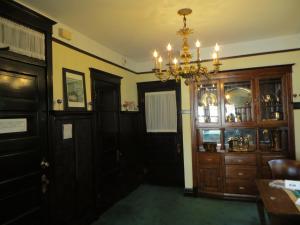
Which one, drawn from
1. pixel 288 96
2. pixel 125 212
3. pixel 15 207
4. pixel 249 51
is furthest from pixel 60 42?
pixel 288 96

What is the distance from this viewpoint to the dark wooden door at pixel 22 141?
6.94ft

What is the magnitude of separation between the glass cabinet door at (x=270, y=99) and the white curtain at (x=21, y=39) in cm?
350

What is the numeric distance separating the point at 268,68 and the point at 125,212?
338 centimetres

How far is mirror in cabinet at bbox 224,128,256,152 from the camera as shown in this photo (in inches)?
161

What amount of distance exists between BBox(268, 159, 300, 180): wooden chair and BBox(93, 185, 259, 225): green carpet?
827 millimetres

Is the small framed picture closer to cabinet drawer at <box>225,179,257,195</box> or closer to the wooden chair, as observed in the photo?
the wooden chair

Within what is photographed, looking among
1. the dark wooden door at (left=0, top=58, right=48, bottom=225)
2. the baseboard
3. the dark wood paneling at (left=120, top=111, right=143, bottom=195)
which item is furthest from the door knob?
the baseboard

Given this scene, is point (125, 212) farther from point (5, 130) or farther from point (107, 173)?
point (5, 130)

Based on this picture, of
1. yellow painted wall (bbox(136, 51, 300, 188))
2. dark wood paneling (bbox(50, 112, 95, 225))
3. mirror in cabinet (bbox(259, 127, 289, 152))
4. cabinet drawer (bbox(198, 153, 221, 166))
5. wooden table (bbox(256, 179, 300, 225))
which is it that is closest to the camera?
wooden table (bbox(256, 179, 300, 225))

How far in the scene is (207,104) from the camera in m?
4.25

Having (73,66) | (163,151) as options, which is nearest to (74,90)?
(73,66)

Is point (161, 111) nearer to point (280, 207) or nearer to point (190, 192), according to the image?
point (190, 192)

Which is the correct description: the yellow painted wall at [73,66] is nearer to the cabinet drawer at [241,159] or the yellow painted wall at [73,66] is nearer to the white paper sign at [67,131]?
the white paper sign at [67,131]

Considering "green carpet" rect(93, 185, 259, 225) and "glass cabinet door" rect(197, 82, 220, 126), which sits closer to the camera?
"green carpet" rect(93, 185, 259, 225)
